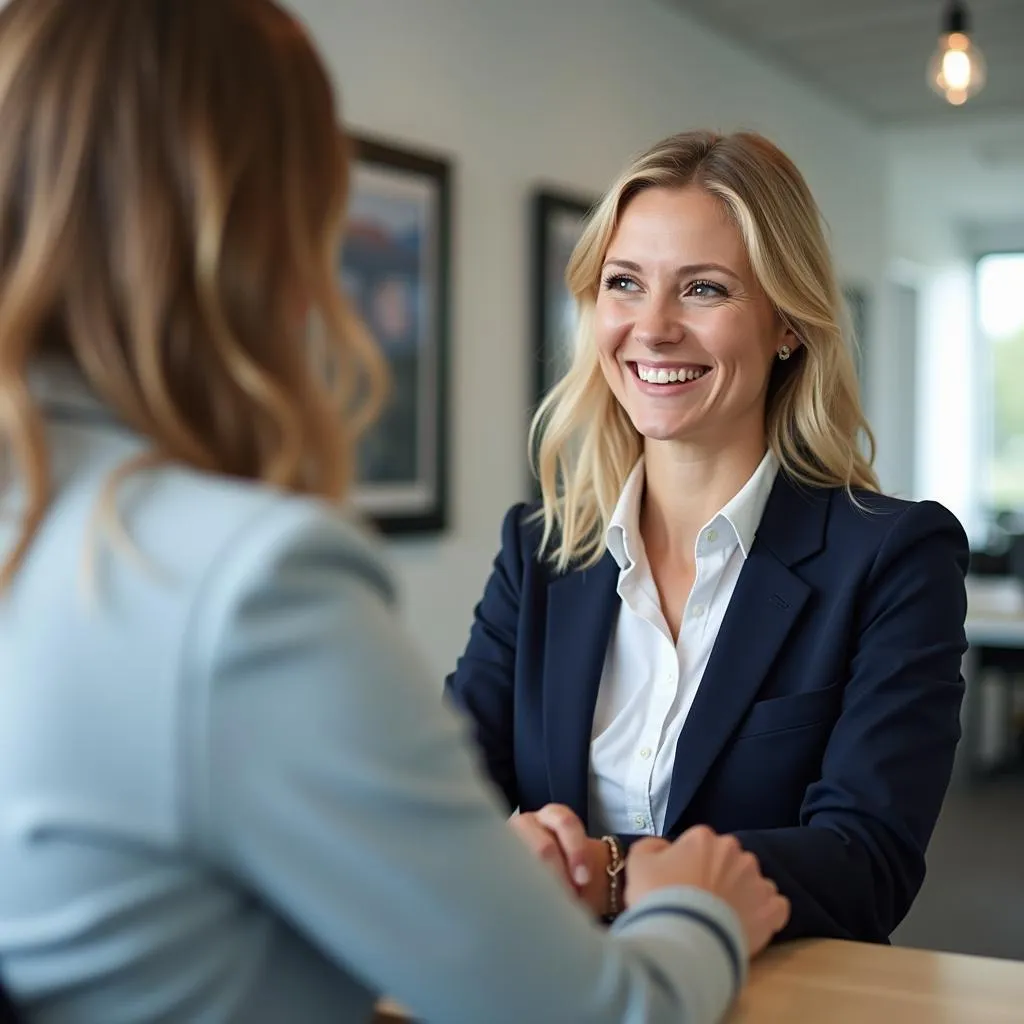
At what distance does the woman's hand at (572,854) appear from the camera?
1326mm

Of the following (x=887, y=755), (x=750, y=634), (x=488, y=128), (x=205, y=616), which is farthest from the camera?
(x=488, y=128)

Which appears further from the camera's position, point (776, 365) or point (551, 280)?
point (551, 280)

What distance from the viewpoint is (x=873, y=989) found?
1116 mm

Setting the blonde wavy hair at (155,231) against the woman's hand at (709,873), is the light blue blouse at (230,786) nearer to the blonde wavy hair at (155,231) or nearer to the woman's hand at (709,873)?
the blonde wavy hair at (155,231)

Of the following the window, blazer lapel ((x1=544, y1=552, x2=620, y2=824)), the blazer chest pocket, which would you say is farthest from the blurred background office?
the window

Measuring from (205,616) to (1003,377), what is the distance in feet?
36.2

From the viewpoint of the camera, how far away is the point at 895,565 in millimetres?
1571

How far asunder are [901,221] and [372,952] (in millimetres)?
9164

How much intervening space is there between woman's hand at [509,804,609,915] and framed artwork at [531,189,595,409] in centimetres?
315

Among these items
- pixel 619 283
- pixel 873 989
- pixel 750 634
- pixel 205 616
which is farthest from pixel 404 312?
pixel 205 616

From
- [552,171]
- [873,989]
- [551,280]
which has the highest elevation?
[552,171]

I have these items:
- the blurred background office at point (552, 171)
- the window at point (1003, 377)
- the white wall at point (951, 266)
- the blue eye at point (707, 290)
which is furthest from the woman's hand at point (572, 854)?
the window at point (1003, 377)

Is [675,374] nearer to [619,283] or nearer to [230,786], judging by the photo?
[619,283]

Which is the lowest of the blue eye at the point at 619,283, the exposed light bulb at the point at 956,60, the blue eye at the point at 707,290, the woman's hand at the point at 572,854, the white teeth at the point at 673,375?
the woman's hand at the point at 572,854
